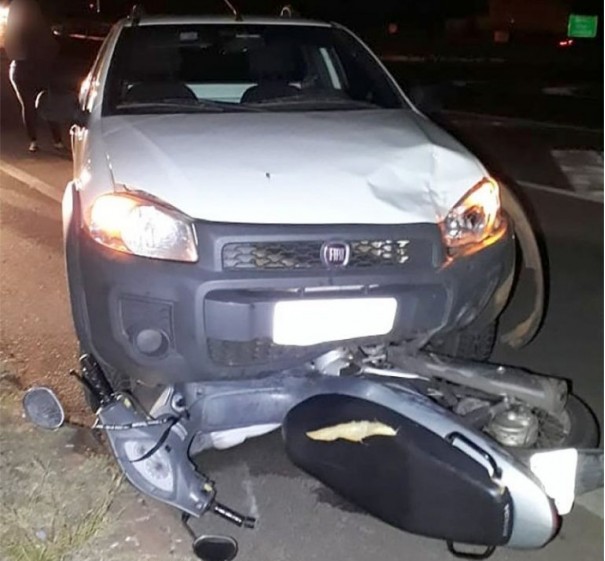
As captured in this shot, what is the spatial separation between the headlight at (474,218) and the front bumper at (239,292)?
9 cm

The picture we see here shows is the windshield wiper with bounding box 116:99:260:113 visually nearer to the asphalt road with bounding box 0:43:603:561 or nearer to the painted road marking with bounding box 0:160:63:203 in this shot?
the asphalt road with bounding box 0:43:603:561

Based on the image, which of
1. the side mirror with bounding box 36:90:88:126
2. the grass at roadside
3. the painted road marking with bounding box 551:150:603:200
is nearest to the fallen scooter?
the grass at roadside

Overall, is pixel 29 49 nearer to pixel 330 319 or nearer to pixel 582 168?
pixel 582 168

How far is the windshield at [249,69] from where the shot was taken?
5381 mm

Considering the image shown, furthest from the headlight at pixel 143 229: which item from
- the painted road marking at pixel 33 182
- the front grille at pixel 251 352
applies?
the painted road marking at pixel 33 182

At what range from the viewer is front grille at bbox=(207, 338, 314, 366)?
3.99 metres

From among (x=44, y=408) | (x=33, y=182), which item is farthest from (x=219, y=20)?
(x=33, y=182)

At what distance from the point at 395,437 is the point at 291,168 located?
116cm

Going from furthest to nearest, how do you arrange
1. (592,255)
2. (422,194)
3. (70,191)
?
A: (592,255)
(70,191)
(422,194)

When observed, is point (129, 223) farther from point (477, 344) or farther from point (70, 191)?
point (477, 344)

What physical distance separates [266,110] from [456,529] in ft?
7.89

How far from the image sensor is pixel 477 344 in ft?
15.6

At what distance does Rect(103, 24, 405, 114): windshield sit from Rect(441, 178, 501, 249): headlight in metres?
1.20

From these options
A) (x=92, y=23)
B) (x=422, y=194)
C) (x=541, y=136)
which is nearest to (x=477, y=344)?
(x=422, y=194)
